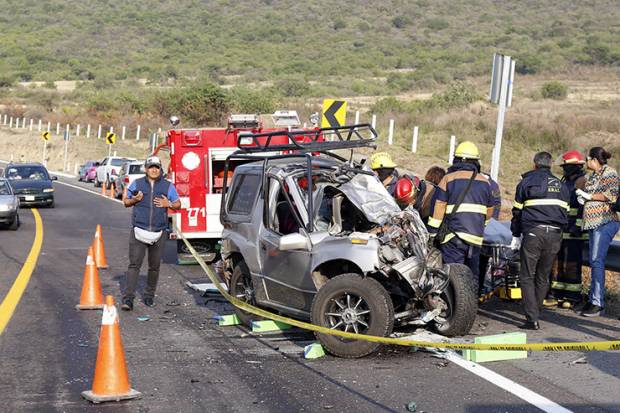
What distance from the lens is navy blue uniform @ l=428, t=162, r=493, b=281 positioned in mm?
10312

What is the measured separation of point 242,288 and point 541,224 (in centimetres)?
339

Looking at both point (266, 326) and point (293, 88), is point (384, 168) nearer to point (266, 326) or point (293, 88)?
point (266, 326)

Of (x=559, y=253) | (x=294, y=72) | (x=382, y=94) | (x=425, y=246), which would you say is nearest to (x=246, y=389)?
(x=425, y=246)

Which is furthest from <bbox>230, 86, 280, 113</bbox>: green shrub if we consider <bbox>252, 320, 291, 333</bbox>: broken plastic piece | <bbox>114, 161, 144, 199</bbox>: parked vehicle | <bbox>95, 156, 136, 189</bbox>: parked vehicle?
<bbox>252, 320, 291, 333</bbox>: broken plastic piece

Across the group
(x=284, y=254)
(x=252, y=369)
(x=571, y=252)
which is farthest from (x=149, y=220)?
(x=571, y=252)

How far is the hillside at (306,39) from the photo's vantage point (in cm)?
8988

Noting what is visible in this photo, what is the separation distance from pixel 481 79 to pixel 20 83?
5648cm

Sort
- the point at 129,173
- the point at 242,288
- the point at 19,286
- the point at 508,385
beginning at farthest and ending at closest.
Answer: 1. the point at 129,173
2. the point at 19,286
3. the point at 242,288
4. the point at 508,385

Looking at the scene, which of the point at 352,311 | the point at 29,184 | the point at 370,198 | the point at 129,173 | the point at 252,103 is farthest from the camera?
the point at 252,103

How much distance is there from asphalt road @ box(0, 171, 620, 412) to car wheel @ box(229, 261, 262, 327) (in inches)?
7.6

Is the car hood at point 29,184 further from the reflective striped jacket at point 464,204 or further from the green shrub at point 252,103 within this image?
the green shrub at point 252,103

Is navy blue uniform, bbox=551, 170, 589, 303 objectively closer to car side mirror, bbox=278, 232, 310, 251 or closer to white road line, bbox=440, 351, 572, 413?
white road line, bbox=440, 351, 572, 413

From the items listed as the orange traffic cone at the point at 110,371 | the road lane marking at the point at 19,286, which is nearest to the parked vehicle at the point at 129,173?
the road lane marking at the point at 19,286

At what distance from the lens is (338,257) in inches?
360
